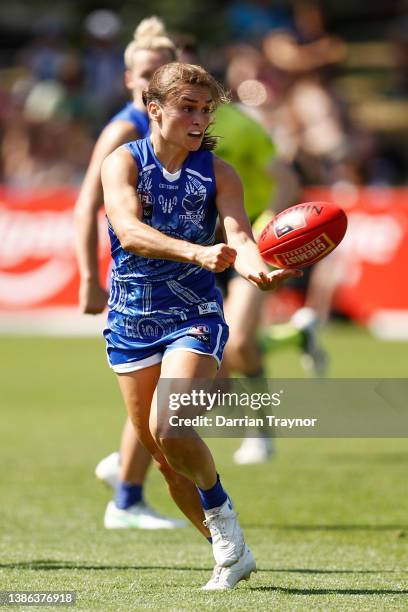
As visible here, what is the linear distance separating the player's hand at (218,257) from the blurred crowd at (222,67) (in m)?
12.9

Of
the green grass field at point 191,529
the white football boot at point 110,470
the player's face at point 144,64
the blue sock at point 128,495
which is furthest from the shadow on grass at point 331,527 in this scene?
the player's face at point 144,64

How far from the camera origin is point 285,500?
7305 millimetres

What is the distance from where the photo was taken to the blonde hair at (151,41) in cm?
656

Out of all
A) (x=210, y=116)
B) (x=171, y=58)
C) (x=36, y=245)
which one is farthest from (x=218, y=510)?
(x=36, y=245)

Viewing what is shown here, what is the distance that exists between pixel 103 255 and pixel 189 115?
11.1 meters

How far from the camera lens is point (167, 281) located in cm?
511

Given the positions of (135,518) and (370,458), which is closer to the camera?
(135,518)

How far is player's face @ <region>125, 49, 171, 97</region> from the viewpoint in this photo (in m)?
6.51

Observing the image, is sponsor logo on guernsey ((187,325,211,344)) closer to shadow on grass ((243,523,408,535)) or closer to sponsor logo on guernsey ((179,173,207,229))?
sponsor logo on guernsey ((179,173,207,229))

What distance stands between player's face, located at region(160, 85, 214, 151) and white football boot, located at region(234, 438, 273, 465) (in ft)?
12.9

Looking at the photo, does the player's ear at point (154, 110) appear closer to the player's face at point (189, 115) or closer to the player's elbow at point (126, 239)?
the player's face at point (189, 115)

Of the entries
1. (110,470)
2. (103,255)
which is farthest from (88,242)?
(103,255)

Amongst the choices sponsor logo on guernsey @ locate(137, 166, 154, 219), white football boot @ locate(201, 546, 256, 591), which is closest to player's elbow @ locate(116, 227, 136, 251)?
sponsor logo on guernsey @ locate(137, 166, 154, 219)

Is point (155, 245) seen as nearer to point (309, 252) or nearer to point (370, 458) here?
point (309, 252)
